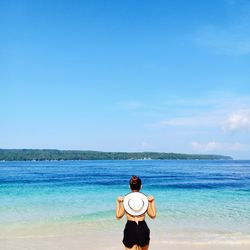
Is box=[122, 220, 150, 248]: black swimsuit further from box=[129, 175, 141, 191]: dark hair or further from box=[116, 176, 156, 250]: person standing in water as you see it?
box=[129, 175, 141, 191]: dark hair

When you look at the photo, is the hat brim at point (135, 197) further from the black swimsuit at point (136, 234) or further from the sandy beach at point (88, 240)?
the sandy beach at point (88, 240)

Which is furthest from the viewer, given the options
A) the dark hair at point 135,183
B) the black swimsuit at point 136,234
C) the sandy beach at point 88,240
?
the sandy beach at point 88,240

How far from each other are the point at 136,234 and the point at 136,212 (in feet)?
1.19

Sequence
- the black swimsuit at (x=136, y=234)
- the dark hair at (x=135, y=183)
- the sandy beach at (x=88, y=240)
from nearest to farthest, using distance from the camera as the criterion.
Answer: the dark hair at (x=135, y=183)
the black swimsuit at (x=136, y=234)
the sandy beach at (x=88, y=240)

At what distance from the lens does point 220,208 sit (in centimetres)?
2100

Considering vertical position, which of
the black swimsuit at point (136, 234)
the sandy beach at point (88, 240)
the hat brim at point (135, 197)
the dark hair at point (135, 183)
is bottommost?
the sandy beach at point (88, 240)

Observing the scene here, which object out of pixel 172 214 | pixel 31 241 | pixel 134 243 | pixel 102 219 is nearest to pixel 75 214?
pixel 102 219

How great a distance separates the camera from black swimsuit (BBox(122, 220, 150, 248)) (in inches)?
260

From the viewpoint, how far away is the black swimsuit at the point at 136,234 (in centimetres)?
660

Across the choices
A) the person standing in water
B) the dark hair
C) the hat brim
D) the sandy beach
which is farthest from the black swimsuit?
the sandy beach

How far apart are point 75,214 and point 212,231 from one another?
6960 mm

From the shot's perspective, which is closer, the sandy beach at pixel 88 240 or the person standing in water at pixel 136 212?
the person standing in water at pixel 136 212

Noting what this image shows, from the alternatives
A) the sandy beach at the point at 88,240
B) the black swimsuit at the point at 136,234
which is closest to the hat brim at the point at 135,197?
the black swimsuit at the point at 136,234

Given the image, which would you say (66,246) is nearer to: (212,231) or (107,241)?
(107,241)
